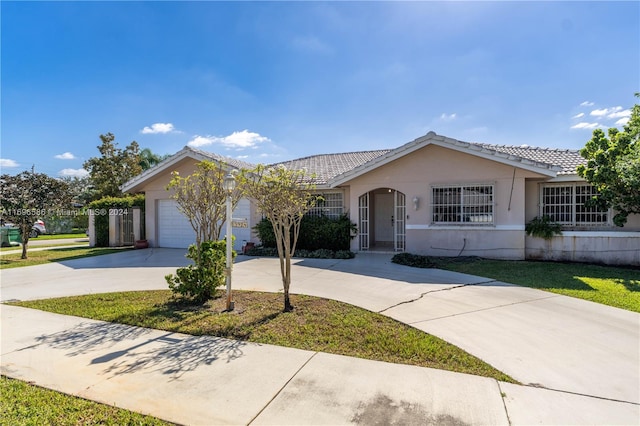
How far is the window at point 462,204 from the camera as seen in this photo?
11.8 m

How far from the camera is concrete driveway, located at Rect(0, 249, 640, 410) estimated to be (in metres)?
3.85

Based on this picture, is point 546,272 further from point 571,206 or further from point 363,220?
point 363,220

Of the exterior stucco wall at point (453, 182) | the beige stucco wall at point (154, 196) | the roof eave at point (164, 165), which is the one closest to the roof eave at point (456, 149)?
the exterior stucco wall at point (453, 182)

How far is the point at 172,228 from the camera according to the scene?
16.6 metres

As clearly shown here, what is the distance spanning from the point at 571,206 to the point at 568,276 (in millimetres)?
4193

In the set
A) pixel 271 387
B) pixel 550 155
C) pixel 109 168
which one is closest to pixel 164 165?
pixel 271 387

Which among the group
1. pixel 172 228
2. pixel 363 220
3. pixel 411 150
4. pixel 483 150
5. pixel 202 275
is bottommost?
pixel 202 275

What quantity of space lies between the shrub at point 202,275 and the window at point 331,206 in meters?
8.08

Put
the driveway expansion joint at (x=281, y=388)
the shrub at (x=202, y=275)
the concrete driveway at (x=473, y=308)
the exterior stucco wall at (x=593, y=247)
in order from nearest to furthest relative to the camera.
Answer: the driveway expansion joint at (x=281, y=388)
the concrete driveway at (x=473, y=308)
the shrub at (x=202, y=275)
the exterior stucco wall at (x=593, y=247)

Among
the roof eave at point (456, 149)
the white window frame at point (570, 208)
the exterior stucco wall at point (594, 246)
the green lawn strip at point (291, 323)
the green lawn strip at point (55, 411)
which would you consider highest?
the roof eave at point (456, 149)

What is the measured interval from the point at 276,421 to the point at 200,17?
12.0 meters

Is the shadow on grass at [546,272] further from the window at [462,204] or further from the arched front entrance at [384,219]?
the arched front entrance at [384,219]

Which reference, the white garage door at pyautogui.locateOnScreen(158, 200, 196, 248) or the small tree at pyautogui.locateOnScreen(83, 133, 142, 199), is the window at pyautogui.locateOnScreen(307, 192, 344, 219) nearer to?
the white garage door at pyautogui.locateOnScreen(158, 200, 196, 248)

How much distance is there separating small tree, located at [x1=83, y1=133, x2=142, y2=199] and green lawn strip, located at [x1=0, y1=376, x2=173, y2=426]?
28399mm
